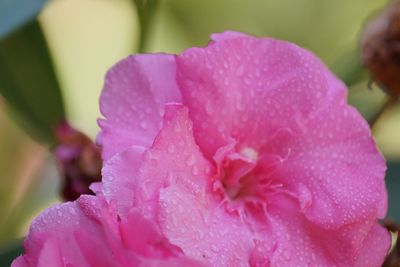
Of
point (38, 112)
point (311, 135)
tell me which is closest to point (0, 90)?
point (38, 112)

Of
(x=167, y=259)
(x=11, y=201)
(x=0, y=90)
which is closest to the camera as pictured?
(x=167, y=259)

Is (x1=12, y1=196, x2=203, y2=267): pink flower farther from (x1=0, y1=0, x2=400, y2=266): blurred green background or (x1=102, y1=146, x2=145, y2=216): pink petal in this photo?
(x1=0, y1=0, x2=400, y2=266): blurred green background

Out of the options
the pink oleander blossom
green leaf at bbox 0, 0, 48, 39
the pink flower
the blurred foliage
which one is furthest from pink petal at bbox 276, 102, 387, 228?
the blurred foliage

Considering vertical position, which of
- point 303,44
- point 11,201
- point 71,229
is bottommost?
point 11,201

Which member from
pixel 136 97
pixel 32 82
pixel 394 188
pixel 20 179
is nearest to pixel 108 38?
pixel 20 179

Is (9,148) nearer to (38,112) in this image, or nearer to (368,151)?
(38,112)

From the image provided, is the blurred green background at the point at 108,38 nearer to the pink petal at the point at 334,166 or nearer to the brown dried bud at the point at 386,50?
the brown dried bud at the point at 386,50
